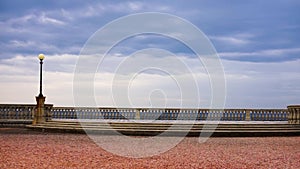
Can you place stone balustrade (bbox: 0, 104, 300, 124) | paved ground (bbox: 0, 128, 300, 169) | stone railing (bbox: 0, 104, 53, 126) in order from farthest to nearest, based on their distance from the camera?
stone balustrade (bbox: 0, 104, 300, 124), stone railing (bbox: 0, 104, 53, 126), paved ground (bbox: 0, 128, 300, 169)

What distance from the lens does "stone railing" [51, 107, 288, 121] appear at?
35.4 m

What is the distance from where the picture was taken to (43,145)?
18156mm

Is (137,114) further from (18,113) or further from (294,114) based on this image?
(294,114)

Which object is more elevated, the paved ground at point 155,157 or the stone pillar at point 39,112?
the stone pillar at point 39,112

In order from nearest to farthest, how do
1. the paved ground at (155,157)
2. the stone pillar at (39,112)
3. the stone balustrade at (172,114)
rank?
1. the paved ground at (155,157)
2. the stone pillar at (39,112)
3. the stone balustrade at (172,114)

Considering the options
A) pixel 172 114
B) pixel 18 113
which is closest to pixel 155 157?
pixel 18 113

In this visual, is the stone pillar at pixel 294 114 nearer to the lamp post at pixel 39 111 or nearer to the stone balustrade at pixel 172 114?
the stone balustrade at pixel 172 114

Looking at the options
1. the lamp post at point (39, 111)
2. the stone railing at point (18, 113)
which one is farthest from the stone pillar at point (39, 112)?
the stone railing at point (18, 113)

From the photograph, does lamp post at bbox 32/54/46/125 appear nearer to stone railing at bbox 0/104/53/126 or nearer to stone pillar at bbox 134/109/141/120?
stone railing at bbox 0/104/53/126

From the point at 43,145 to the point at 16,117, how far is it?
15.5 meters

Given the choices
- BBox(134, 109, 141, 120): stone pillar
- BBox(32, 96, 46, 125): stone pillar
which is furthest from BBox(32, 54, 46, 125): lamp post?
BBox(134, 109, 141, 120): stone pillar

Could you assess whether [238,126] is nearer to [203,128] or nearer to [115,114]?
[203,128]

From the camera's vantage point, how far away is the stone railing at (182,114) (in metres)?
35.4

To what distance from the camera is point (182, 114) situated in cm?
3550
